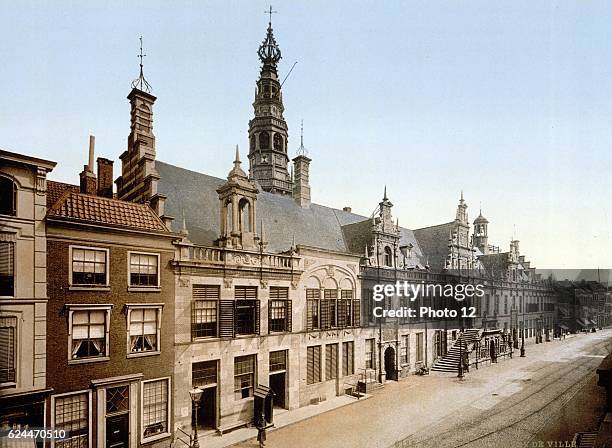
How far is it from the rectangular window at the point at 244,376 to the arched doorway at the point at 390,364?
1451 centimetres

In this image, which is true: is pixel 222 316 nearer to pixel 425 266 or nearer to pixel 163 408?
pixel 163 408

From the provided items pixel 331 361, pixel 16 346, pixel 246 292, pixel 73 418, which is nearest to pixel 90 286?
pixel 16 346

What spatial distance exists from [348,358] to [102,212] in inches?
793

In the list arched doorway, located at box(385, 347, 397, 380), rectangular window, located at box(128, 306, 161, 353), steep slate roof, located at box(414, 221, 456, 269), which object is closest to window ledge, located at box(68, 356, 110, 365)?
rectangular window, located at box(128, 306, 161, 353)

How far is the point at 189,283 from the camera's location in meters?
20.0

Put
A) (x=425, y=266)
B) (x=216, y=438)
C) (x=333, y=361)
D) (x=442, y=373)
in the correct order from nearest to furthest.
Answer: (x=216, y=438) → (x=333, y=361) → (x=442, y=373) → (x=425, y=266)

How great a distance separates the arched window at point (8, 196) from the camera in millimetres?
14531

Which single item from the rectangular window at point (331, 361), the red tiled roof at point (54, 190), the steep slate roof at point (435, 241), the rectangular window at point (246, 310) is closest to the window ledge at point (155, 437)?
the rectangular window at point (246, 310)

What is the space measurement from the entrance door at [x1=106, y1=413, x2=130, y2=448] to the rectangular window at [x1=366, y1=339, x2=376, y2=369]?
18.8m

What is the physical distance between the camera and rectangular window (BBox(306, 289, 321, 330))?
26219mm

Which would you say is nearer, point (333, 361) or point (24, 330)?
point (24, 330)

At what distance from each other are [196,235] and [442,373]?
26503 millimetres

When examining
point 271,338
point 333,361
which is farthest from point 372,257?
point 271,338

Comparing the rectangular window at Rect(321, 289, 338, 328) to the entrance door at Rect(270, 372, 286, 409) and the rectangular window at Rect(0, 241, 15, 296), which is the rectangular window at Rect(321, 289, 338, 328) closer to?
the entrance door at Rect(270, 372, 286, 409)
